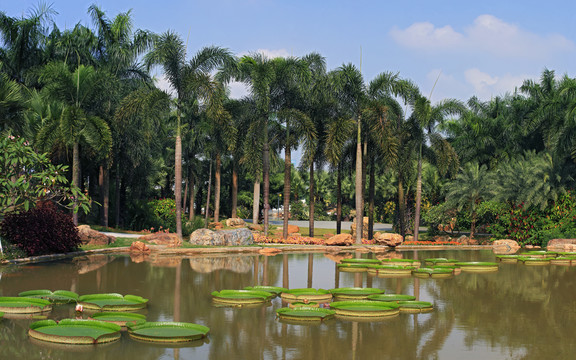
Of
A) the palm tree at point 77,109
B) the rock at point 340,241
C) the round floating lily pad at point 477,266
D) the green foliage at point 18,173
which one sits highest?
the palm tree at point 77,109

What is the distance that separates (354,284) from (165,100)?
15.9 meters

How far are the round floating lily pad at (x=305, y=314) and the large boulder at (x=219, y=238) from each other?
1618 cm

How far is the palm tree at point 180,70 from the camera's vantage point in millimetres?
28625

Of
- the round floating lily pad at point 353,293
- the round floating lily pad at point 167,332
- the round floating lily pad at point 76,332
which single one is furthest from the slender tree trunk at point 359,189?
the round floating lily pad at point 76,332

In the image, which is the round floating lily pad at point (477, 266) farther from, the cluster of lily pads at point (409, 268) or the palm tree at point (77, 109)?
the palm tree at point (77, 109)

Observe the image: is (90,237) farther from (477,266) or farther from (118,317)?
(477,266)

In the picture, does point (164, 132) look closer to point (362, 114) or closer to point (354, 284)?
point (362, 114)

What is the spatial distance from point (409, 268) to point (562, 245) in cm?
1583

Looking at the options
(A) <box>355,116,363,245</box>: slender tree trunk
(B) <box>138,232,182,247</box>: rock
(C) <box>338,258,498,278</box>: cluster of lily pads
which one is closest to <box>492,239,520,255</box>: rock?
(A) <box>355,116,363,245</box>: slender tree trunk

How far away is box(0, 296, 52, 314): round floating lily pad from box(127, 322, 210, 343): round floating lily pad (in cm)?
263

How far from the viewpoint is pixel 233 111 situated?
115 feet

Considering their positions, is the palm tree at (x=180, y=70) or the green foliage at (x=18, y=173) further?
the palm tree at (x=180, y=70)

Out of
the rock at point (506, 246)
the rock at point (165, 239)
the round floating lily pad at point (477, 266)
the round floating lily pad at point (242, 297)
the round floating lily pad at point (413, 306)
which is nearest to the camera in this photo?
the round floating lily pad at point (413, 306)

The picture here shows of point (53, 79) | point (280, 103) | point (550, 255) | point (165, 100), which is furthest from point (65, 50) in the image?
point (550, 255)
